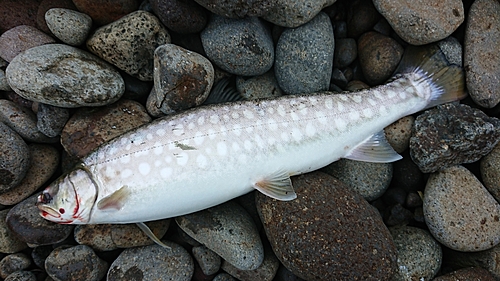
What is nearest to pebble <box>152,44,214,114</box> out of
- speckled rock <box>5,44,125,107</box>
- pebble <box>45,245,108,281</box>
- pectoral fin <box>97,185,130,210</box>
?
speckled rock <box>5,44,125,107</box>

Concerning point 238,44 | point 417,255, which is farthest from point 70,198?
point 417,255

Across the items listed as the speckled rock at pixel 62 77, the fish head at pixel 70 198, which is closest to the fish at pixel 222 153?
the fish head at pixel 70 198

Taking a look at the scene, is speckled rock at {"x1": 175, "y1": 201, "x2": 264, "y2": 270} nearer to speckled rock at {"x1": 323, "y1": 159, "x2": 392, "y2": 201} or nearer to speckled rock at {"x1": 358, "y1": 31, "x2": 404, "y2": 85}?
speckled rock at {"x1": 323, "y1": 159, "x2": 392, "y2": 201}

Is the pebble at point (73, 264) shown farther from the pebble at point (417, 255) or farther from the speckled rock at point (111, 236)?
the pebble at point (417, 255)

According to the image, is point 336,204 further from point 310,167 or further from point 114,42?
point 114,42

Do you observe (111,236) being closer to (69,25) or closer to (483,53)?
(69,25)

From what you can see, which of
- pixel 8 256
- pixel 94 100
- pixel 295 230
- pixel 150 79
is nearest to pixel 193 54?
pixel 150 79
